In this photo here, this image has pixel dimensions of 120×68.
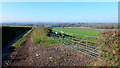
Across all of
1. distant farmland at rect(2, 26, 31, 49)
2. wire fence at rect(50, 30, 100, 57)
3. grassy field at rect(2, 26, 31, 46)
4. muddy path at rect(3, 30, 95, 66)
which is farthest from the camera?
grassy field at rect(2, 26, 31, 46)

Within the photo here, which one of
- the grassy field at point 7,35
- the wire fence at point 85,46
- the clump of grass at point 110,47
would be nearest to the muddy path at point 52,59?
the wire fence at point 85,46

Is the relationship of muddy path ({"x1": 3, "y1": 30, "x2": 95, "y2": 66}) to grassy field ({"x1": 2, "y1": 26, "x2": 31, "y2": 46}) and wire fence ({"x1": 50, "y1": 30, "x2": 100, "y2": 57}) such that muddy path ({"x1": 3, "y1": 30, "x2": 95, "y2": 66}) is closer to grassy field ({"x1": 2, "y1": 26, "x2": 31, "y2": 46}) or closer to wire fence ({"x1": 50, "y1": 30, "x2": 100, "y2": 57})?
wire fence ({"x1": 50, "y1": 30, "x2": 100, "y2": 57})

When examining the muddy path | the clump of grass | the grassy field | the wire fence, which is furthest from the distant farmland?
the clump of grass

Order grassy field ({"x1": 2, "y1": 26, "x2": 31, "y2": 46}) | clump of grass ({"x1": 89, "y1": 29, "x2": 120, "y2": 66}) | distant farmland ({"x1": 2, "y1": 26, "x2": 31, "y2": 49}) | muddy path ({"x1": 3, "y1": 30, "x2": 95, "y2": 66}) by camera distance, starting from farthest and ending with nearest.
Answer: grassy field ({"x1": 2, "y1": 26, "x2": 31, "y2": 46}), distant farmland ({"x1": 2, "y1": 26, "x2": 31, "y2": 49}), muddy path ({"x1": 3, "y1": 30, "x2": 95, "y2": 66}), clump of grass ({"x1": 89, "y1": 29, "x2": 120, "y2": 66})

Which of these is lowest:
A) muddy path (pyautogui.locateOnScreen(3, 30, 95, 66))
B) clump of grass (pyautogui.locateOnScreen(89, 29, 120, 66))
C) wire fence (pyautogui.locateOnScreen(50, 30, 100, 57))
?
muddy path (pyautogui.locateOnScreen(3, 30, 95, 66))

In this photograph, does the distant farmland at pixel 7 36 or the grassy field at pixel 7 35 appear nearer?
the distant farmland at pixel 7 36

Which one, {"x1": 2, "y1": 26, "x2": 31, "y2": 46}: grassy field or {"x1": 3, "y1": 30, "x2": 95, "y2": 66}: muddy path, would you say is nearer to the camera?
{"x1": 3, "y1": 30, "x2": 95, "y2": 66}: muddy path

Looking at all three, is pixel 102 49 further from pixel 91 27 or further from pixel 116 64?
pixel 91 27

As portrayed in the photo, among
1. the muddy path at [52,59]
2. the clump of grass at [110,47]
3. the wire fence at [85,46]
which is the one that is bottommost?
the muddy path at [52,59]

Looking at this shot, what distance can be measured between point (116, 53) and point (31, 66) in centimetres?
391

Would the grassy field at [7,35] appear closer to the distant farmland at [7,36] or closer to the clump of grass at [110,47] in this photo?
the distant farmland at [7,36]

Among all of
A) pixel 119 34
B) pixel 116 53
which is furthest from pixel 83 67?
pixel 119 34

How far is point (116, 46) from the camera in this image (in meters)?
3.37

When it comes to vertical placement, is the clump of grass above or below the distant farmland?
above
